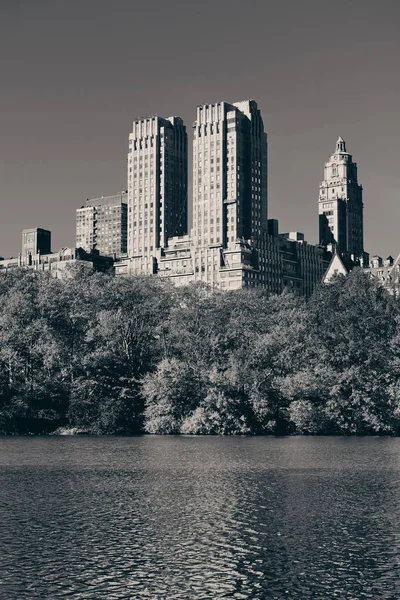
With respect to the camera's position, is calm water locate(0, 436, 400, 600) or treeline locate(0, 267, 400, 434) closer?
calm water locate(0, 436, 400, 600)

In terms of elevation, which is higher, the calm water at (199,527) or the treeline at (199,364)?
the treeline at (199,364)

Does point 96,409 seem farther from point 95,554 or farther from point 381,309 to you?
point 95,554

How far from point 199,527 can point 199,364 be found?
6638 centimetres

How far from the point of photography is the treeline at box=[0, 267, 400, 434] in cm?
10131

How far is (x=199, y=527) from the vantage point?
3916 centimetres

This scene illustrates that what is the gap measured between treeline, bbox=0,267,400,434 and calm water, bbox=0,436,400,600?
31.5m

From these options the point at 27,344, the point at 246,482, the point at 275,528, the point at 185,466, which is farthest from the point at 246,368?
the point at 275,528

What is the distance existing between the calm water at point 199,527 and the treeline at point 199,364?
3145 cm

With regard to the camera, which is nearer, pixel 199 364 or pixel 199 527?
pixel 199 527

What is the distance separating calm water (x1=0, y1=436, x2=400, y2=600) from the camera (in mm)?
29328

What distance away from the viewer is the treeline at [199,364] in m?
101

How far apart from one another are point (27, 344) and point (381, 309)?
41403mm

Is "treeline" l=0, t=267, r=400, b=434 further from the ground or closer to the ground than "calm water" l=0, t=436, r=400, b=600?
further from the ground

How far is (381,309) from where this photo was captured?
110m
